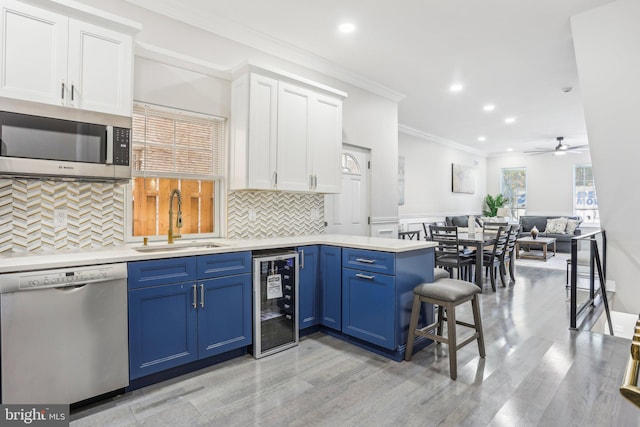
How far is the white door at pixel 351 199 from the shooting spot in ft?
14.8

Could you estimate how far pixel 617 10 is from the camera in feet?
9.87

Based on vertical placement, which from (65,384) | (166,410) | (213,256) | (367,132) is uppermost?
(367,132)

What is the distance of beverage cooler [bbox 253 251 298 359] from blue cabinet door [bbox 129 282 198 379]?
519 millimetres

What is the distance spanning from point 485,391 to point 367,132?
3540mm

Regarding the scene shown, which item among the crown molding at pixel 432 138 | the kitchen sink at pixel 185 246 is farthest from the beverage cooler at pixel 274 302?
the crown molding at pixel 432 138

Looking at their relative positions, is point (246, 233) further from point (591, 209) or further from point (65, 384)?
point (591, 209)

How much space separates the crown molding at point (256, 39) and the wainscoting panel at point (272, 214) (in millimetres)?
1579

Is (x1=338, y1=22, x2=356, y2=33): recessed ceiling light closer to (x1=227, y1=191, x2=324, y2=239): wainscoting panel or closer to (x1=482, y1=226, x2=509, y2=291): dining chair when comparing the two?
(x1=227, y1=191, x2=324, y2=239): wainscoting panel

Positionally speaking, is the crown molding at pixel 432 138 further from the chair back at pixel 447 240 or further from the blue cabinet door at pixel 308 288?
the blue cabinet door at pixel 308 288

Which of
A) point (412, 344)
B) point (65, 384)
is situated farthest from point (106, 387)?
point (412, 344)

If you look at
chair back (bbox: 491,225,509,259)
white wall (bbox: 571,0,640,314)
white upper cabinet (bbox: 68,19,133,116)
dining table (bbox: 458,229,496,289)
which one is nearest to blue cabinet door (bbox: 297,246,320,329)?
white upper cabinet (bbox: 68,19,133,116)

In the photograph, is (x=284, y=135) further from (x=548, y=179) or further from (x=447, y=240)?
(x=548, y=179)

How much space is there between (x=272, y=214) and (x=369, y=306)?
4.93ft

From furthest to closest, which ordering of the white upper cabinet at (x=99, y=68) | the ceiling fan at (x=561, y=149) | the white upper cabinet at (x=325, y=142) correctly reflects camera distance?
the ceiling fan at (x=561, y=149)
the white upper cabinet at (x=325, y=142)
the white upper cabinet at (x=99, y=68)
